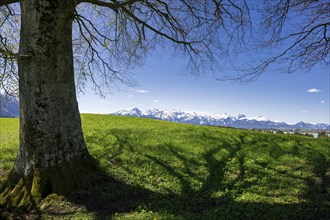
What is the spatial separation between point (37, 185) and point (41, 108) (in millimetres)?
2178

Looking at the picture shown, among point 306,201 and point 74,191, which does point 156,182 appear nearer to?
point 74,191

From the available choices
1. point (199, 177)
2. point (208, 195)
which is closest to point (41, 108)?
point (208, 195)

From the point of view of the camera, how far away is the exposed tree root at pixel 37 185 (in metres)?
8.55

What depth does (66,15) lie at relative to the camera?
30.7ft

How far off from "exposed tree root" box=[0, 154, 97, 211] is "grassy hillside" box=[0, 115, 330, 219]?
34 centimetres

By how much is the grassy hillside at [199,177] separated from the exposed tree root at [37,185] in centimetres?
34

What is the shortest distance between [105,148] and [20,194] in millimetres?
5982

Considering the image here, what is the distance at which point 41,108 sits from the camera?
29.1ft

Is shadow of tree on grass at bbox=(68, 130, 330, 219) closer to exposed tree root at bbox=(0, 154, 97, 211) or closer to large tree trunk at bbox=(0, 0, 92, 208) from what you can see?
exposed tree root at bbox=(0, 154, 97, 211)

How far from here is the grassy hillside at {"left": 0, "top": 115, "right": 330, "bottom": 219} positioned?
27.2 ft

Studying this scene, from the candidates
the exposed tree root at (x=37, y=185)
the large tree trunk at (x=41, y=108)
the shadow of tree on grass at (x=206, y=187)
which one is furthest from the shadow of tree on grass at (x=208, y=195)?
the large tree trunk at (x=41, y=108)

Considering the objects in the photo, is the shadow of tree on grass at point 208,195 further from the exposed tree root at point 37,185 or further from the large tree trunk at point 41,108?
the large tree trunk at point 41,108

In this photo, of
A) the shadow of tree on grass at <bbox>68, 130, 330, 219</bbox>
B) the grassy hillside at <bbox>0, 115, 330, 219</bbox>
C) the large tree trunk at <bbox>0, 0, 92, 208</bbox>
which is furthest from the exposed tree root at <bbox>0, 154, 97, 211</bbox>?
the shadow of tree on grass at <bbox>68, 130, 330, 219</bbox>

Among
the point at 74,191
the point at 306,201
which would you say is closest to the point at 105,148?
the point at 74,191
